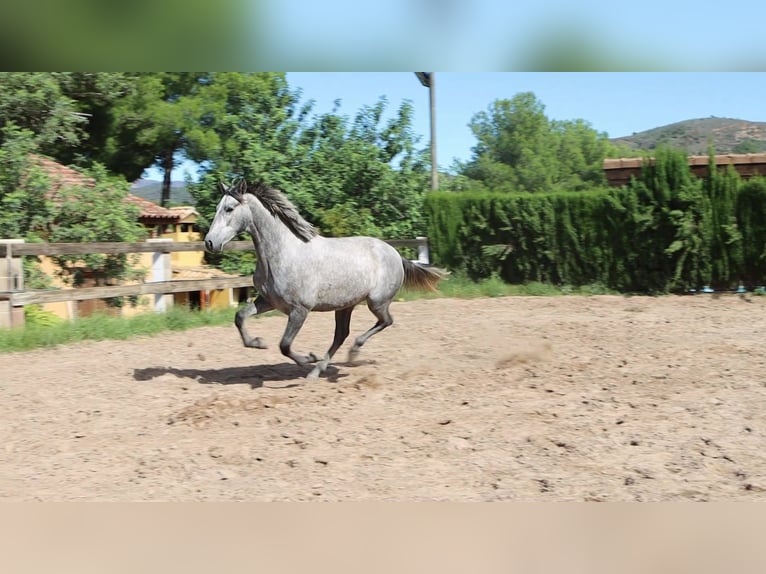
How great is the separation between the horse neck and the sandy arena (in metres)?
1.38

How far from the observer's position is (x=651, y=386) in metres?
7.25

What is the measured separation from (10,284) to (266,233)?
542cm

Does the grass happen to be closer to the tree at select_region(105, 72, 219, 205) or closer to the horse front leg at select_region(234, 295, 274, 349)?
the horse front leg at select_region(234, 295, 274, 349)

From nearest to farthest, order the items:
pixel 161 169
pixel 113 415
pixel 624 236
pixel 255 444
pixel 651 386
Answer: pixel 255 444 < pixel 113 415 < pixel 651 386 < pixel 624 236 < pixel 161 169

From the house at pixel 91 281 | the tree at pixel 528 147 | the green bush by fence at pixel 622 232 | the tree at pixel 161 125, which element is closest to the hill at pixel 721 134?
the tree at pixel 528 147

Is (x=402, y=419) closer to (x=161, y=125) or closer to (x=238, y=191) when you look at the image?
(x=238, y=191)

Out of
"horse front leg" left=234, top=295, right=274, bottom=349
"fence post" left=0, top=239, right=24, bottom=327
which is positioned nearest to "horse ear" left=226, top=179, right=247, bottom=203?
"horse front leg" left=234, top=295, right=274, bottom=349

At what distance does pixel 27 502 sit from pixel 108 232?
11727 millimetres

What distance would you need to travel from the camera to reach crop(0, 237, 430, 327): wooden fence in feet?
36.2

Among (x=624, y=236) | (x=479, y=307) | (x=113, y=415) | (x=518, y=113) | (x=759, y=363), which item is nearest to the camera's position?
(x=113, y=415)

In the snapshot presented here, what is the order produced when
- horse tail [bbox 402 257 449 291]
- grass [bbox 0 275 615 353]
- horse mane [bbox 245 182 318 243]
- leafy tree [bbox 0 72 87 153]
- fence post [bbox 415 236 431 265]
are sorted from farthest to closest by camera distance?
fence post [bbox 415 236 431 265] < leafy tree [bbox 0 72 87 153] < grass [bbox 0 275 615 353] < horse tail [bbox 402 257 449 291] < horse mane [bbox 245 182 318 243]

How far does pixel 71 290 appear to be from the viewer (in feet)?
38.7

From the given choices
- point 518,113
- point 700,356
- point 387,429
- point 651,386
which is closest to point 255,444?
point 387,429

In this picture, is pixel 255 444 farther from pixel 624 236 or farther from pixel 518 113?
pixel 518 113
